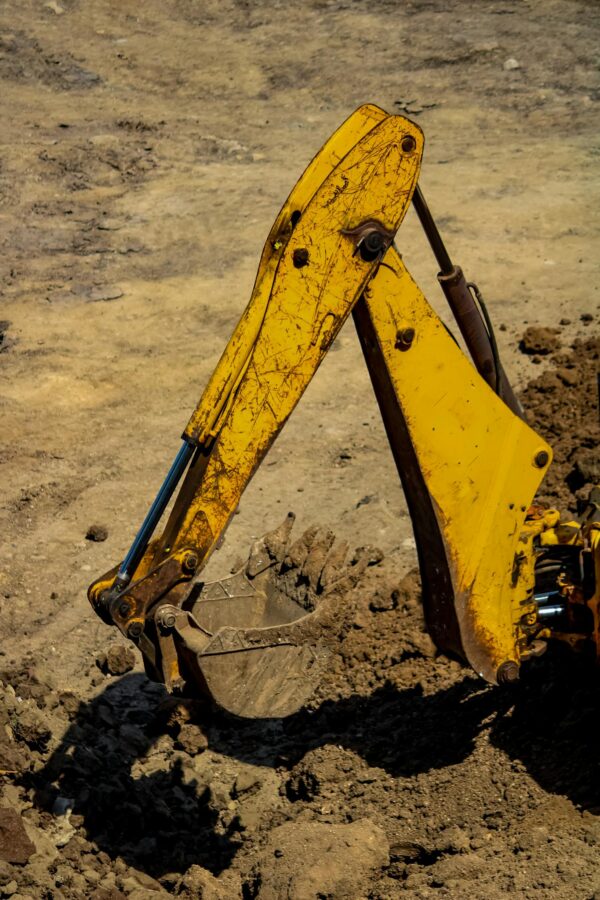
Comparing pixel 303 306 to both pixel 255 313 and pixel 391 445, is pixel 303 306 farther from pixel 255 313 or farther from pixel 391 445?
pixel 391 445

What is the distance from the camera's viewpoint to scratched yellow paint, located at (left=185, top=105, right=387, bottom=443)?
14.8ft

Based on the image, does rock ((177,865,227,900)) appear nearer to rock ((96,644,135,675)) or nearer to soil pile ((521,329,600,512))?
rock ((96,644,135,675))

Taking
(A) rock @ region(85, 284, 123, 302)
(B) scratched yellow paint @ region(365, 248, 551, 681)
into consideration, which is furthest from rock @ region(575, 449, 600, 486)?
(A) rock @ region(85, 284, 123, 302)

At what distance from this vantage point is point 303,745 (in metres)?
6.43

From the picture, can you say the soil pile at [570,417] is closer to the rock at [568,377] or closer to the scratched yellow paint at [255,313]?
the rock at [568,377]

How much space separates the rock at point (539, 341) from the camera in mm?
9844

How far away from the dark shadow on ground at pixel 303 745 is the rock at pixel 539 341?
163 inches

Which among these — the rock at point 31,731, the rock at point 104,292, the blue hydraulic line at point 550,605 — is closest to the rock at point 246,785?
the rock at point 31,731

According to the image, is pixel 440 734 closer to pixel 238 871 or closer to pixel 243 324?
pixel 238 871

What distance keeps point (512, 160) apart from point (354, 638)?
28.0ft

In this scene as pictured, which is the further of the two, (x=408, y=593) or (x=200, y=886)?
(x=408, y=593)

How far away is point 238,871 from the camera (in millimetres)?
5527

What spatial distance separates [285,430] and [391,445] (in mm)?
4535

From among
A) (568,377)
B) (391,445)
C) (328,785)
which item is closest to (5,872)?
(328,785)
